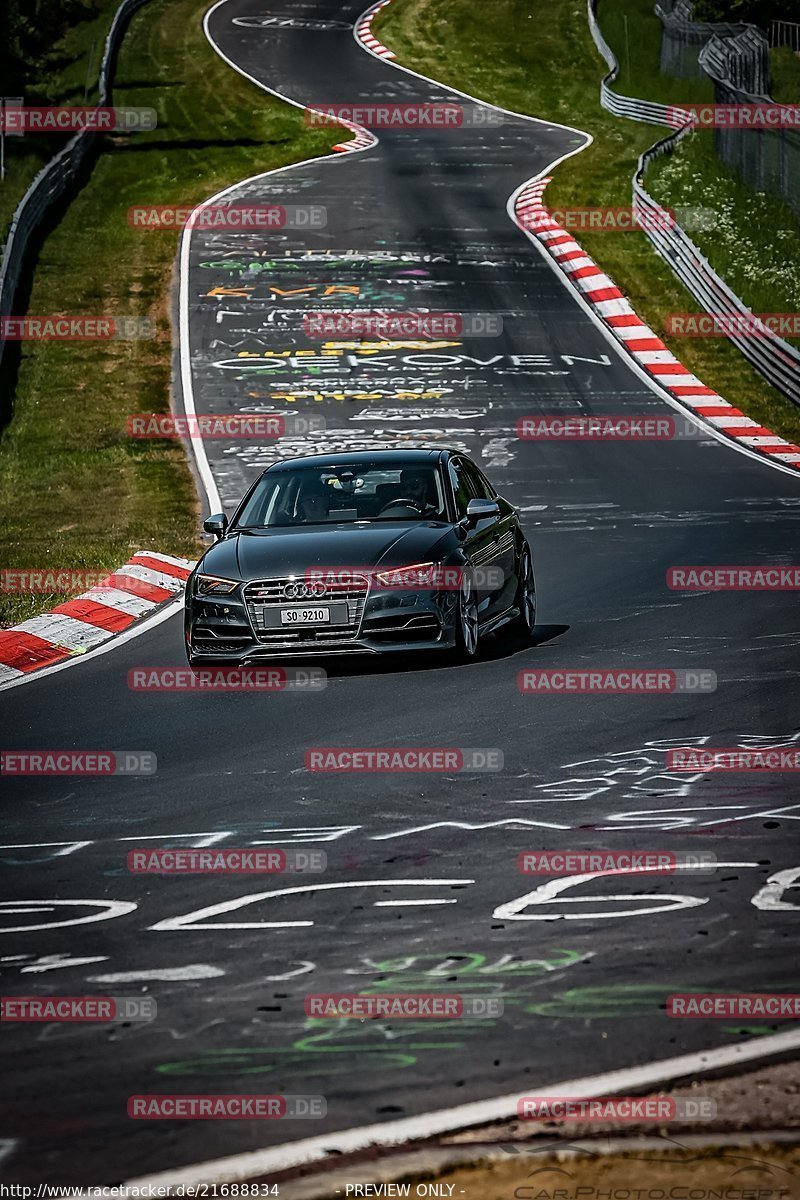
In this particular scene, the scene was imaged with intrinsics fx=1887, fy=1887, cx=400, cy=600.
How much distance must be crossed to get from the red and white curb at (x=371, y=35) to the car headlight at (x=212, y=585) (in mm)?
50797

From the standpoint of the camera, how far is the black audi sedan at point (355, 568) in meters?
11.8

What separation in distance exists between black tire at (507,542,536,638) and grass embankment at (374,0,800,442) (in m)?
12.0

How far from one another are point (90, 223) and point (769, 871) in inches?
1348

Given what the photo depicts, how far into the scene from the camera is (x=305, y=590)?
11.8 m

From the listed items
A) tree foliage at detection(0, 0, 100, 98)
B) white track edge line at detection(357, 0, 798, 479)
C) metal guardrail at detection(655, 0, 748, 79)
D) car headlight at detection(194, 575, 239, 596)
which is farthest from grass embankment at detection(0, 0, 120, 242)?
car headlight at detection(194, 575, 239, 596)

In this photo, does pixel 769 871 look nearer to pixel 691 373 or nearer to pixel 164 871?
pixel 164 871

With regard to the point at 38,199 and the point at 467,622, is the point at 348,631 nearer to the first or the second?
the point at 467,622

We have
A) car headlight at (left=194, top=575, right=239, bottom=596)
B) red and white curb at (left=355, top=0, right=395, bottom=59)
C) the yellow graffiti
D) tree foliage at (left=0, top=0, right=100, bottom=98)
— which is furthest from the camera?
red and white curb at (left=355, top=0, right=395, bottom=59)

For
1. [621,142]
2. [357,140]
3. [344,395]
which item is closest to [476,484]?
Answer: [344,395]

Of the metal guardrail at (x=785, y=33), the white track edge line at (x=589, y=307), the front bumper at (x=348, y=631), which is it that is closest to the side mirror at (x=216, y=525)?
the front bumper at (x=348, y=631)

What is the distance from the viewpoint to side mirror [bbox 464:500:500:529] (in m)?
12.7

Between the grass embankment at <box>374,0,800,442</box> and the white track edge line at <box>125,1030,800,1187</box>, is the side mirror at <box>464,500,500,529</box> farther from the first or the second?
the grass embankment at <box>374,0,800,442</box>

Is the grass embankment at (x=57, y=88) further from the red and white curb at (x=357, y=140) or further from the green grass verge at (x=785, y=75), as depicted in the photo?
the green grass verge at (x=785, y=75)

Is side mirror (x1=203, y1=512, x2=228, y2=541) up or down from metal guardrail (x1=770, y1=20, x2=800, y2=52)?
down
